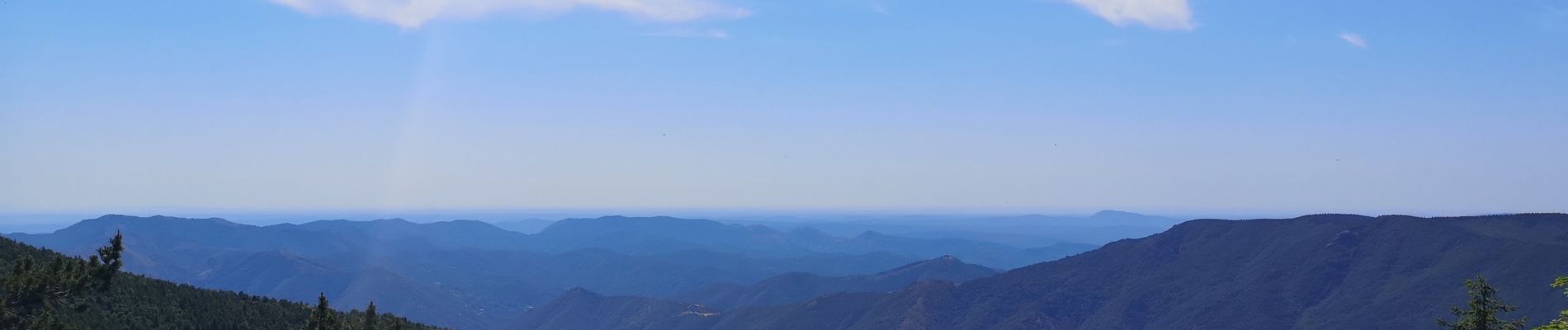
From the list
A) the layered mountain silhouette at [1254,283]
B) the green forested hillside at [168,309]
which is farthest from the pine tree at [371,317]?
the layered mountain silhouette at [1254,283]

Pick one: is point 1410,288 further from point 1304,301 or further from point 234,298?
point 234,298

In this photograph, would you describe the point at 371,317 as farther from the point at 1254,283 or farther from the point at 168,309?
the point at 1254,283

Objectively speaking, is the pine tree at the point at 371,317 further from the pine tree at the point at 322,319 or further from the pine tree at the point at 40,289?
the pine tree at the point at 40,289

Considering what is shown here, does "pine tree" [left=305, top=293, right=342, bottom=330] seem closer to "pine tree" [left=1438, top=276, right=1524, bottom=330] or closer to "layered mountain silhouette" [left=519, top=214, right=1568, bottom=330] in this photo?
"pine tree" [left=1438, top=276, right=1524, bottom=330]

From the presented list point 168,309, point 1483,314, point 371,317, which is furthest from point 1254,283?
point 371,317

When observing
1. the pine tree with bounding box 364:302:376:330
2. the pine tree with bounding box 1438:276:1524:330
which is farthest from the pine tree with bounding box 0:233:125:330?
the pine tree with bounding box 1438:276:1524:330

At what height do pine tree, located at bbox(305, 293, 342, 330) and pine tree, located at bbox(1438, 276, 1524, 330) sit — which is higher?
pine tree, located at bbox(305, 293, 342, 330)

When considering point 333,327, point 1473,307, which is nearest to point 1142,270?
point 1473,307
